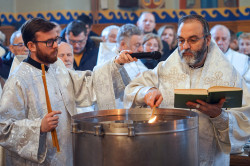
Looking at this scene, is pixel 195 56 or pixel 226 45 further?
pixel 226 45

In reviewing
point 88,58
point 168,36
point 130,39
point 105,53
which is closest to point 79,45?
point 88,58

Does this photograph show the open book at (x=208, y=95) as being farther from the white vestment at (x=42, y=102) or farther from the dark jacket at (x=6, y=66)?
the dark jacket at (x=6, y=66)

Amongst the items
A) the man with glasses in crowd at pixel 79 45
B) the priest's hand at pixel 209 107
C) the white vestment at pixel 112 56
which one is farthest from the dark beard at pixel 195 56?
the man with glasses in crowd at pixel 79 45

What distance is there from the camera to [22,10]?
990 centimetres

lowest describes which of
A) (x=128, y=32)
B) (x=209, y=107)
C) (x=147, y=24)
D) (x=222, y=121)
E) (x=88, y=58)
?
(x=222, y=121)

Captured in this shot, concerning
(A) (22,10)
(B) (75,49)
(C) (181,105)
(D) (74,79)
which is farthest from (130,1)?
(C) (181,105)

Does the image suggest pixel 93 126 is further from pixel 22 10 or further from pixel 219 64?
pixel 22 10

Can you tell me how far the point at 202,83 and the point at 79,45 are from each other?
2595mm

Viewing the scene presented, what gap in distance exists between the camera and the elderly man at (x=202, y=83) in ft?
8.78

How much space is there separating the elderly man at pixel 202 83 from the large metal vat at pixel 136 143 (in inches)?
20.1

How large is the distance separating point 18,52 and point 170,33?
3.24 meters

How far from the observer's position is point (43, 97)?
2904mm

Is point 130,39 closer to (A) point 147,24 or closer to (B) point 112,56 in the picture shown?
(B) point 112,56

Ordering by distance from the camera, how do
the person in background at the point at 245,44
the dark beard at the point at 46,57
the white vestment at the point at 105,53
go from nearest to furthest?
the dark beard at the point at 46,57, the white vestment at the point at 105,53, the person in background at the point at 245,44
